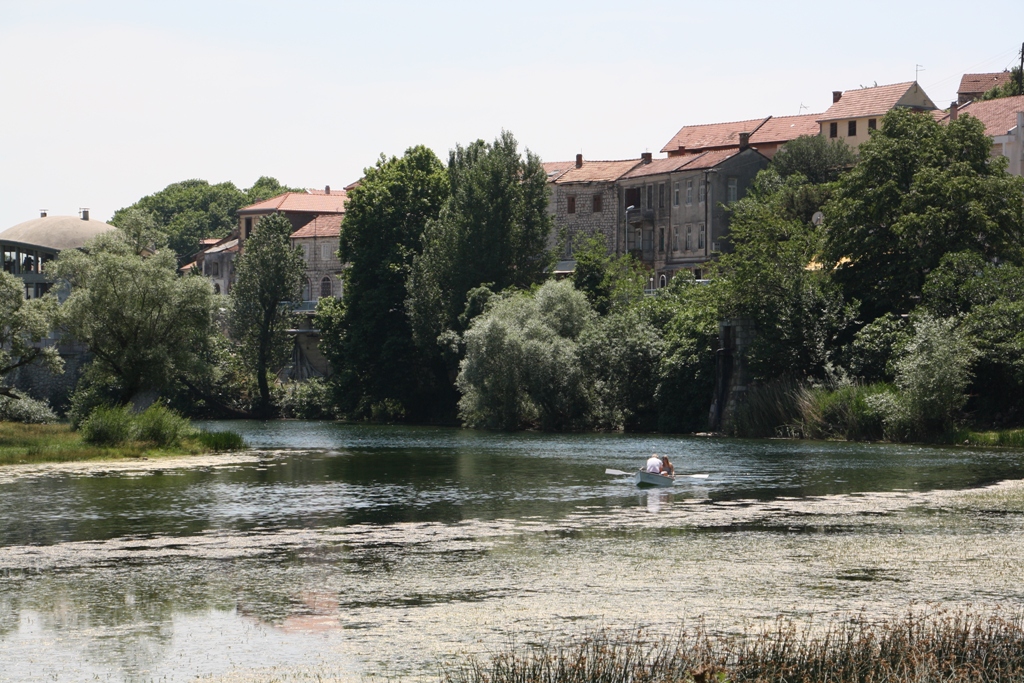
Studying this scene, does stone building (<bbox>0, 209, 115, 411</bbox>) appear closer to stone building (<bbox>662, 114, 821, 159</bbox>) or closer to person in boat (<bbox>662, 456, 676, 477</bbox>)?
A: stone building (<bbox>662, 114, 821, 159</bbox>)

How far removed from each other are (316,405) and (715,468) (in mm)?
64620

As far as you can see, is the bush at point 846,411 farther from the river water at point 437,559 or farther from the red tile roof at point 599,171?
the red tile roof at point 599,171

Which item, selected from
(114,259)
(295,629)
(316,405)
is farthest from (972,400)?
(316,405)

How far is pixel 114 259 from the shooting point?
59938mm

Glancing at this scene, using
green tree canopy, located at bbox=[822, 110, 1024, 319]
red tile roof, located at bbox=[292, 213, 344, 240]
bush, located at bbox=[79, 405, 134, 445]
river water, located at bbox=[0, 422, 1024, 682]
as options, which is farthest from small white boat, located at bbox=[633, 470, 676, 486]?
red tile roof, located at bbox=[292, 213, 344, 240]

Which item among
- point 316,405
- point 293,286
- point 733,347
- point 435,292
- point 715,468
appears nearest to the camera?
point 715,468

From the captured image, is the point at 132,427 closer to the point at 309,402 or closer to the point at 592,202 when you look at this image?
the point at 309,402

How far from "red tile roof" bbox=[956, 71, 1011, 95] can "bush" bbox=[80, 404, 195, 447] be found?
388ft

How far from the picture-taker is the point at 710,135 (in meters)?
137

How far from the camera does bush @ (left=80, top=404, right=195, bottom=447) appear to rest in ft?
177

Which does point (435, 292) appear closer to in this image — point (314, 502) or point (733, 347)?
point (733, 347)

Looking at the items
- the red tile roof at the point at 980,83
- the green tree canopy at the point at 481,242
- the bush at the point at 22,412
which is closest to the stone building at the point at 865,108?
the red tile roof at the point at 980,83

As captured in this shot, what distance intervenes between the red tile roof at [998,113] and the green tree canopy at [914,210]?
1549 inches

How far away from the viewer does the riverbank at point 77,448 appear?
5078 cm
